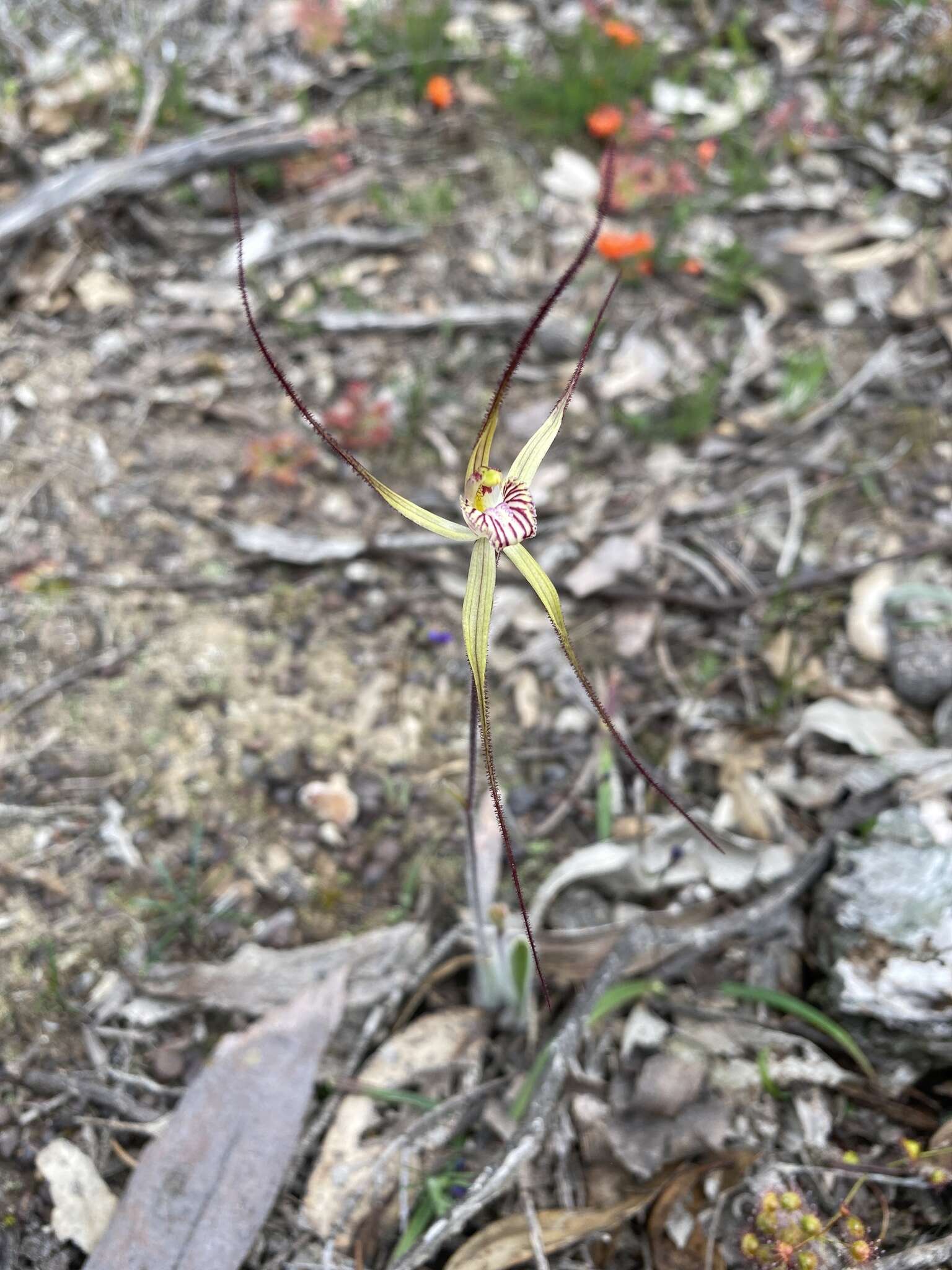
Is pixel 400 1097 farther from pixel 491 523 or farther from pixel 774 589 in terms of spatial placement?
pixel 774 589

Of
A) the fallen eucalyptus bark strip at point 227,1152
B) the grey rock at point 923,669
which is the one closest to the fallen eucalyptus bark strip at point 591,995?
the fallen eucalyptus bark strip at point 227,1152

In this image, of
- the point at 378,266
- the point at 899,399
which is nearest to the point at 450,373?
the point at 378,266

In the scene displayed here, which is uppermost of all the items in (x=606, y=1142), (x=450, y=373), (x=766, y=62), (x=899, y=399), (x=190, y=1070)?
(x=766, y=62)

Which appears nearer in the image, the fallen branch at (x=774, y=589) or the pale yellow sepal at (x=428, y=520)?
the pale yellow sepal at (x=428, y=520)

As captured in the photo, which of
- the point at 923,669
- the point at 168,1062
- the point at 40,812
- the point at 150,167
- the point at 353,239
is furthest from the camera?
the point at 353,239

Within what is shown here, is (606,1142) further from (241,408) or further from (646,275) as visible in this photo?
(646,275)

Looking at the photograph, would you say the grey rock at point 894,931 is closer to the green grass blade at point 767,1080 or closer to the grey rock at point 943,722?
the green grass blade at point 767,1080

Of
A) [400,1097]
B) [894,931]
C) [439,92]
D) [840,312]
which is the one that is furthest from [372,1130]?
[439,92]
